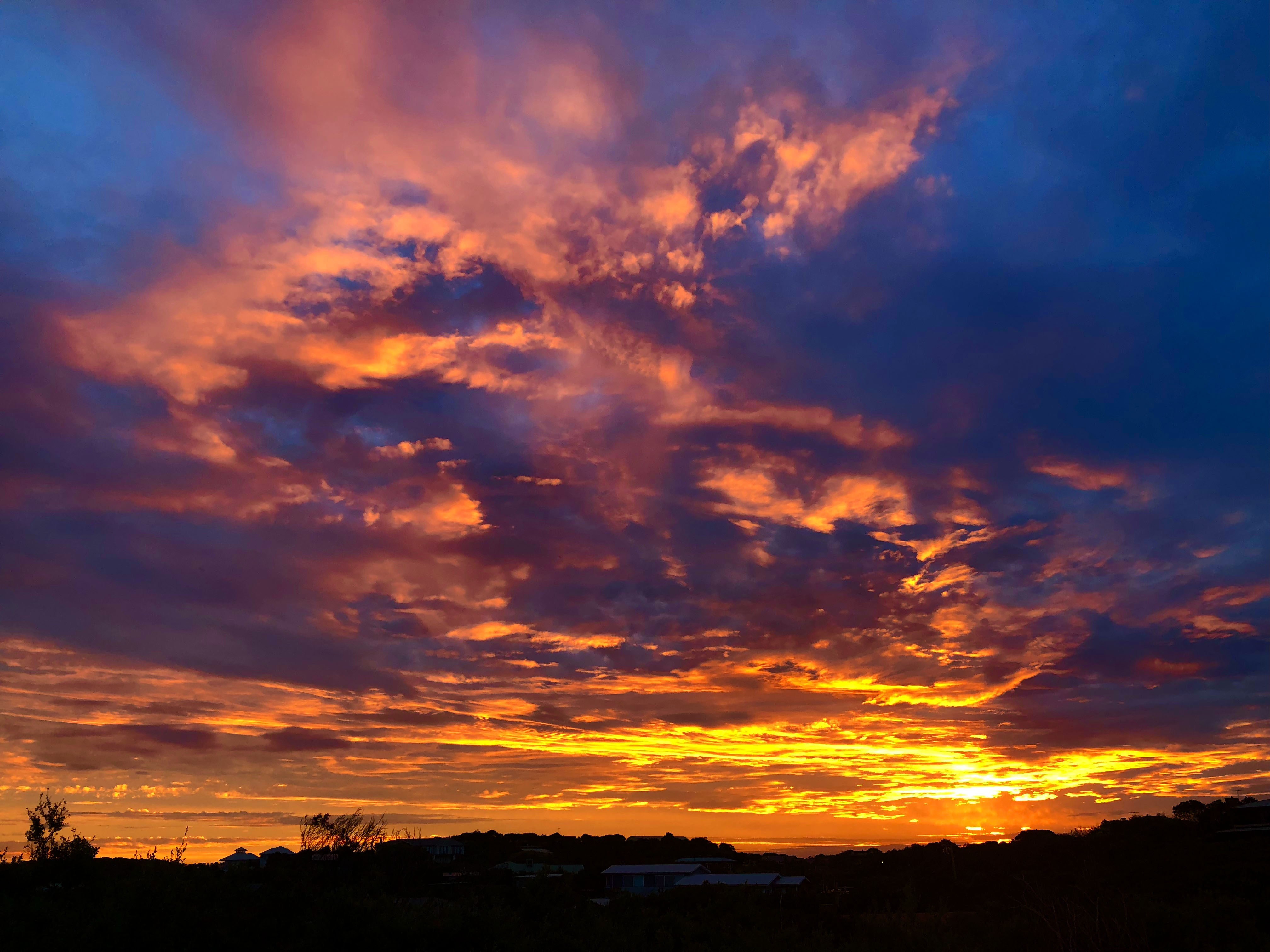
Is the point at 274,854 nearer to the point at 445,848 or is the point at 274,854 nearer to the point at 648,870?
the point at 648,870

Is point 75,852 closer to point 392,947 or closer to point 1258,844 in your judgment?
point 392,947

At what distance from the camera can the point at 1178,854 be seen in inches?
2968

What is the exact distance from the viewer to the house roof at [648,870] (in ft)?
312

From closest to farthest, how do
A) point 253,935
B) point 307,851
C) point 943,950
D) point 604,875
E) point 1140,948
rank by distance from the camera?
1. point 1140,948
2. point 943,950
3. point 253,935
4. point 307,851
5. point 604,875

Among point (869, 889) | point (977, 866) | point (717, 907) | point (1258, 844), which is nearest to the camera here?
point (717, 907)

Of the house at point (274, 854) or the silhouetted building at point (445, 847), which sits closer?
the house at point (274, 854)

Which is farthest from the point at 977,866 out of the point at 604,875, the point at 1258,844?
the point at 604,875

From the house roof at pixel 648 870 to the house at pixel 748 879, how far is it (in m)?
2.29

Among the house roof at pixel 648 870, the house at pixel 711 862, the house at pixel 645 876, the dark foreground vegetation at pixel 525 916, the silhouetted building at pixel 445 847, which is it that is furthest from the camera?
the silhouetted building at pixel 445 847

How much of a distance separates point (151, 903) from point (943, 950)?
81.9 ft

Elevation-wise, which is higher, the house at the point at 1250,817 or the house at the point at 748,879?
the house at the point at 1250,817

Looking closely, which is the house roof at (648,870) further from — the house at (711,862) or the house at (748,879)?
the house at (711,862)

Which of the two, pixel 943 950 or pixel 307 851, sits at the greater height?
pixel 307 851

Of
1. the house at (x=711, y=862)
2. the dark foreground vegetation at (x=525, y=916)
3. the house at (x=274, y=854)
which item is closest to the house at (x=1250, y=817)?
the dark foreground vegetation at (x=525, y=916)
